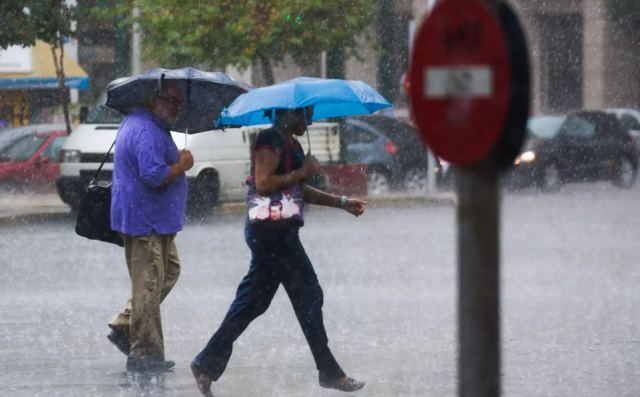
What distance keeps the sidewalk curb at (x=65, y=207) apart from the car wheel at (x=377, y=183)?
515 mm

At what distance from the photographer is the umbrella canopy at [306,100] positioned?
765cm

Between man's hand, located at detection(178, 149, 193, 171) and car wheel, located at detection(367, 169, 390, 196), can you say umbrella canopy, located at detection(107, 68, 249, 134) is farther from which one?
car wheel, located at detection(367, 169, 390, 196)

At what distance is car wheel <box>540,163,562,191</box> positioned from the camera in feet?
86.5

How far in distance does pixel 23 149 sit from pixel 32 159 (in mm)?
344

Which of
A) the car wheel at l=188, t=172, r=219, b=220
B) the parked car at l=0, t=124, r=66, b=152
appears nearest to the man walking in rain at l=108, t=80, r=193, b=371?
the car wheel at l=188, t=172, r=219, b=220

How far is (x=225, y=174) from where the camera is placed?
20.1 meters

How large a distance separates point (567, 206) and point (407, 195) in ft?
9.64

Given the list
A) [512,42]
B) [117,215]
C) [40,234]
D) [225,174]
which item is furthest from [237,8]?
[512,42]

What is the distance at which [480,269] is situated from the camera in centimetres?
379

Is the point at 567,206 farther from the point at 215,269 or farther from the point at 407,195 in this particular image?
the point at 215,269

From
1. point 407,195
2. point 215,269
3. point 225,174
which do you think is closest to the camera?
point 215,269

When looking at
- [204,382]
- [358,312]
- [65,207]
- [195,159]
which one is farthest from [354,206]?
[65,207]

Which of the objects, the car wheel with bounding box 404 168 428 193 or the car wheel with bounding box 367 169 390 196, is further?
the car wheel with bounding box 404 168 428 193

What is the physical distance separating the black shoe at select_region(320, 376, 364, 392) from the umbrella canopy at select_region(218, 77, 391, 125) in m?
1.42
